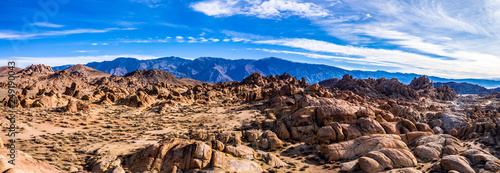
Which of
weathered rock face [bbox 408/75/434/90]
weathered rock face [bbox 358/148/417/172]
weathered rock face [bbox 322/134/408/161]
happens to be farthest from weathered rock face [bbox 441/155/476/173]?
weathered rock face [bbox 408/75/434/90]

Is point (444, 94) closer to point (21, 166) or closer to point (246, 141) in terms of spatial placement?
point (246, 141)

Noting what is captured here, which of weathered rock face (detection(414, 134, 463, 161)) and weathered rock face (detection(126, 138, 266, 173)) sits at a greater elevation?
weathered rock face (detection(414, 134, 463, 161))

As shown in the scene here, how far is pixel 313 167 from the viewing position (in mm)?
25219

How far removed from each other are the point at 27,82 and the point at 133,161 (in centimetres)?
14963

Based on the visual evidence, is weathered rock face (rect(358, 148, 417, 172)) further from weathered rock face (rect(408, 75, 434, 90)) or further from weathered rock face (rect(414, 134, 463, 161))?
weathered rock face (rect(408, 75, 434, 90))

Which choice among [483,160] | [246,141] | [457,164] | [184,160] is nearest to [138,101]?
[246,141]

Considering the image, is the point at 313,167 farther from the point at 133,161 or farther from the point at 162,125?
the point at 162,125

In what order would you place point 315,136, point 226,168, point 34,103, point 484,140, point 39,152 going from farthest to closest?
point 34,103, point 315,136, point 484,140, point 39,152, point 226,168

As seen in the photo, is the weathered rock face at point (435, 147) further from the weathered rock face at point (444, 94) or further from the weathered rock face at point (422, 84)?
the weathered rock face at point (422, 84)

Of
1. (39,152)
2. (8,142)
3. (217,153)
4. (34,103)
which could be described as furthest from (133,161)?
(34,103)

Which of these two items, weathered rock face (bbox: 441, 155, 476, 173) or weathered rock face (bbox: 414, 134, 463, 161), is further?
weathered rock face (bbox: 414, 134, 463, 161)

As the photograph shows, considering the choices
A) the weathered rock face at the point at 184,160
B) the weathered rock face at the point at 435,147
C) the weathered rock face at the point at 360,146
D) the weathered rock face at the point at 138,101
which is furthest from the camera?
the weathered rock face at the point at 138,101

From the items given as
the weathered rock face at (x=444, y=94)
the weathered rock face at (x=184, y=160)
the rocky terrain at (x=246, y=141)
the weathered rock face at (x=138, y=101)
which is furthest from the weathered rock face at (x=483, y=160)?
the weathered rock face at (x=444, y=94)

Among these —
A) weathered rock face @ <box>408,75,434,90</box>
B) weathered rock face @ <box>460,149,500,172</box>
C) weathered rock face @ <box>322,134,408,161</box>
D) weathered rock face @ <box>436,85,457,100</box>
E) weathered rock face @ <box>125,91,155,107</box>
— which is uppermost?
weathered rock face @ <box>408,75,434,90</box>
